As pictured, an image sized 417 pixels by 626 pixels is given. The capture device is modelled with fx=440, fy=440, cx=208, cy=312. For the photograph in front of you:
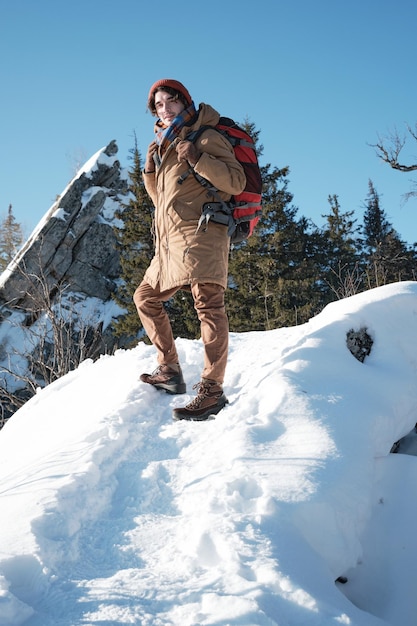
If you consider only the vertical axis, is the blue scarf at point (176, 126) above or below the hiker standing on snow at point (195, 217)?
above

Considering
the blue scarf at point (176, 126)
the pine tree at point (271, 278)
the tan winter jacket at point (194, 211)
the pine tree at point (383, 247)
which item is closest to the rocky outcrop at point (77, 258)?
the pine tree at point (271, 278)

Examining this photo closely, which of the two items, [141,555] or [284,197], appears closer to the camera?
[141,555]

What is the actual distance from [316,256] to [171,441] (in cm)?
1722

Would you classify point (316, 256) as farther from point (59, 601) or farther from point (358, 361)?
point (59, 601)

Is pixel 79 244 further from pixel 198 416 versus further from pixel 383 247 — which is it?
pixel 198 416

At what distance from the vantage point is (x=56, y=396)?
3.89 m

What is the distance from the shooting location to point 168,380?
3.40 meters

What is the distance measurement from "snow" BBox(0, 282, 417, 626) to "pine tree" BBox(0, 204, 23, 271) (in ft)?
124

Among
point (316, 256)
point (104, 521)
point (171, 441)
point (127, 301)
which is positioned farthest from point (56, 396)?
point (316, 256)

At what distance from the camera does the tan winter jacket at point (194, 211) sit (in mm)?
2934

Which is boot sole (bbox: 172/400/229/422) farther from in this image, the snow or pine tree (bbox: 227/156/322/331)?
pine tree (bbox: 227/156/322/331)

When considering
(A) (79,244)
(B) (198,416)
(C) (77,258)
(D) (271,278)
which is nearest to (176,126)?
(B) (198,416)

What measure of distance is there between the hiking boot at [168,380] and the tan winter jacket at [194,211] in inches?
26.2

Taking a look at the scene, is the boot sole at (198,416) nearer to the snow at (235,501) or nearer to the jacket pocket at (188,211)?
the snow at (235,501)
